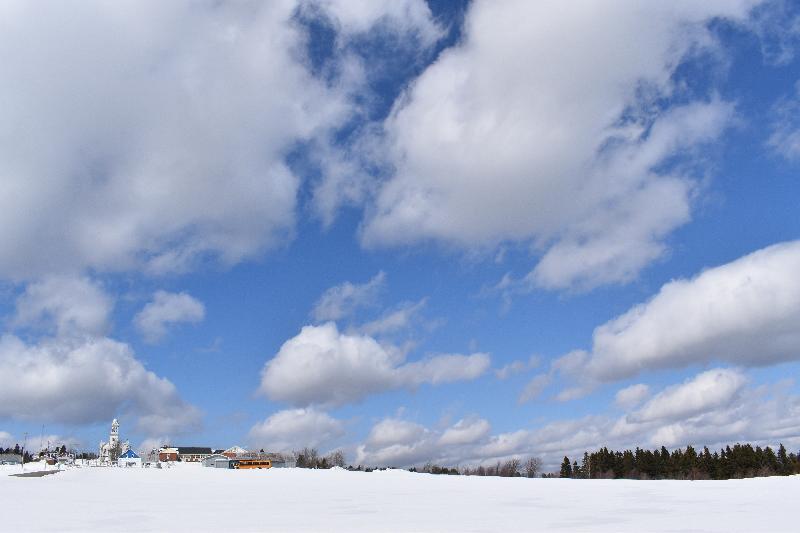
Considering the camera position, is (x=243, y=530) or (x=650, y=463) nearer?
(x=243, y=530)

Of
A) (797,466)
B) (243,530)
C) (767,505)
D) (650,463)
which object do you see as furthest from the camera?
(650,463)

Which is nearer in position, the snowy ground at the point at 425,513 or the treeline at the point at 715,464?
the snowy ground at the point at 425,513

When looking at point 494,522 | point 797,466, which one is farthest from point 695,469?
point 494,522

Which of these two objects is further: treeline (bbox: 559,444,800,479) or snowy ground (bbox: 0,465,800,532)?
treeline (bbox: 559,444,800,479)

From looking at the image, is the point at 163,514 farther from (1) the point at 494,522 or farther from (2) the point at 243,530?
(1) the point at 494,522

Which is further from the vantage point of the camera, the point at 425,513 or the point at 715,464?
the point at 715,464

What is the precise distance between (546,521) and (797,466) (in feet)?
590

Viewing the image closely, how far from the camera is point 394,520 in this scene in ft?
78.0

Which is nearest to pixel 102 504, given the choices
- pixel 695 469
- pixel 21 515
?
pixel 21 515

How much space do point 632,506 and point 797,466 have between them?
171 m

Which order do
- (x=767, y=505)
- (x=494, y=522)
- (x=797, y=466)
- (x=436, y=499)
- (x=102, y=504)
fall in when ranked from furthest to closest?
(x=797, y=466)
(x=436, y=499)
(x=102, y=504)
(x=767, y=505)
(x=494, y=522)

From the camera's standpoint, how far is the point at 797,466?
167125mm

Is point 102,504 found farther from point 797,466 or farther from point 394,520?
point 797,466

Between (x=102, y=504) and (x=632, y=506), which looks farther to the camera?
(x=102, y=504)
